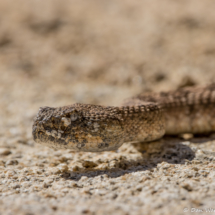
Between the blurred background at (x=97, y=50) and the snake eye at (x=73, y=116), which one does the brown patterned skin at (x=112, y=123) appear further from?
the blurred background at (x=97, y=50)

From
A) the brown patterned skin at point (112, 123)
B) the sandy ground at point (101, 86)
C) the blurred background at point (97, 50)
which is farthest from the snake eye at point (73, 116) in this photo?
the blurred background at point (97, 50)

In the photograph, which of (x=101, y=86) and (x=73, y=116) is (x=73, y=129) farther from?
(x=101, y=86)

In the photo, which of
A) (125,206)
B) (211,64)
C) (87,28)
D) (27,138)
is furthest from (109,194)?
(87,28)

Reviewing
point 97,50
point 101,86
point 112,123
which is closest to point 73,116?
point 112,123

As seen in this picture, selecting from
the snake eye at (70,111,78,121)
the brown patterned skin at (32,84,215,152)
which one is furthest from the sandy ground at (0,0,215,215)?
the snake eye at (70,111,78,121)

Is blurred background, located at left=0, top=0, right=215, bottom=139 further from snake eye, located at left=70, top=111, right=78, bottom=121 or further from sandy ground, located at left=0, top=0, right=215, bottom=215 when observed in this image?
snake eye, located at left=70, top=111, right=78, bottom=121

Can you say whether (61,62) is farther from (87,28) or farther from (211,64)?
(211,64)
